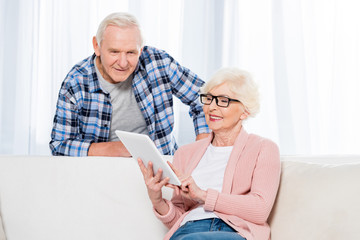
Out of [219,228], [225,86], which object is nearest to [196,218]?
[219,228]

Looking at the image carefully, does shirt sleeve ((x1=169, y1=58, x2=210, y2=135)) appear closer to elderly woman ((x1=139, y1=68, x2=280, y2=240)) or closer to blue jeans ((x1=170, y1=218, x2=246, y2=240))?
elderly woman ((x1=139, y1=68, x2=280, y2=240))

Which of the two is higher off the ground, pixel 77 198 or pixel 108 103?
pixel 108 103

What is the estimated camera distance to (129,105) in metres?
2.29

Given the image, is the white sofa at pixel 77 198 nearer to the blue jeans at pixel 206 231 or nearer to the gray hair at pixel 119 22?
the blue jeans at pixel 206 231

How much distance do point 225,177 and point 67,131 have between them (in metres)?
0.89

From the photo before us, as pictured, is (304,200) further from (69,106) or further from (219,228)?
(69,106)

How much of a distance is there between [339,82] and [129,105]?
1.71 meters

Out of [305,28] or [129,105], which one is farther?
[305,28]

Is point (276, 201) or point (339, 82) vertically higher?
point (339, 82)

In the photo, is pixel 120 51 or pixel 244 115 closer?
pixel 244 115

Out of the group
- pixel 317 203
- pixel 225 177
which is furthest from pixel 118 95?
pixel 317 203

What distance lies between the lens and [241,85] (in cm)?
168

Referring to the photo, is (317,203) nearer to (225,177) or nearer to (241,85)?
(225,177)

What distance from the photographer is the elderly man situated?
6.95 ft
